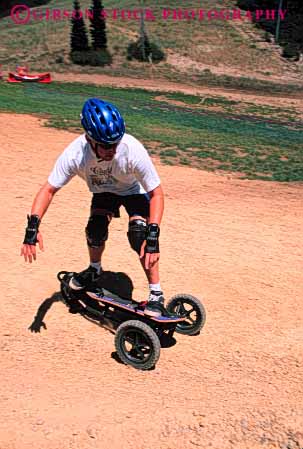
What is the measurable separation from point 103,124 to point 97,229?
52.2 inches

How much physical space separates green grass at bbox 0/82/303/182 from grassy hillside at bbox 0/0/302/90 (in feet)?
50.5

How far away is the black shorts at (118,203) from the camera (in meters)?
5.46

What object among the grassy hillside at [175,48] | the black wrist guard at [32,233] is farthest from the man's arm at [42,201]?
the grassy hillside at [175,48]

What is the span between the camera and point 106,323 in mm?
5938

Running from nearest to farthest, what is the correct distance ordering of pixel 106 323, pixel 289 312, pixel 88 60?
pixel 106 323
pixel 289 312
pixel 88 60

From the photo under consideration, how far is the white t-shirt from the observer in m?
5.00

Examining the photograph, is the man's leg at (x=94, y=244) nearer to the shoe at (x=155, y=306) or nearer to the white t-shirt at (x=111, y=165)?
the white t-shirt at (x=111, y=165)

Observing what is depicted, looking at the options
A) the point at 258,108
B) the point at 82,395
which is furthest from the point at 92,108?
the point at 258,108

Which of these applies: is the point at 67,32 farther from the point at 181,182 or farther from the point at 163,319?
the point at 163,319

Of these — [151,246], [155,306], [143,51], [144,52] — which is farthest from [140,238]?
[144,52]

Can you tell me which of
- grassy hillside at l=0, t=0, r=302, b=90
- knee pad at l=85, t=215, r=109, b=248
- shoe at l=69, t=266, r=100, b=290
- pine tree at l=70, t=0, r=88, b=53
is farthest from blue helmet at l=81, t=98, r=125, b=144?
pine tree at l=70, t=0, r=88, b=53

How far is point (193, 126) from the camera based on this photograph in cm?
2102

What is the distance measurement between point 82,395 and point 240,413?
1380 millimetres

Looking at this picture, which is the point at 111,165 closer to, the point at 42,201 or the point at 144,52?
the point at 42,201
